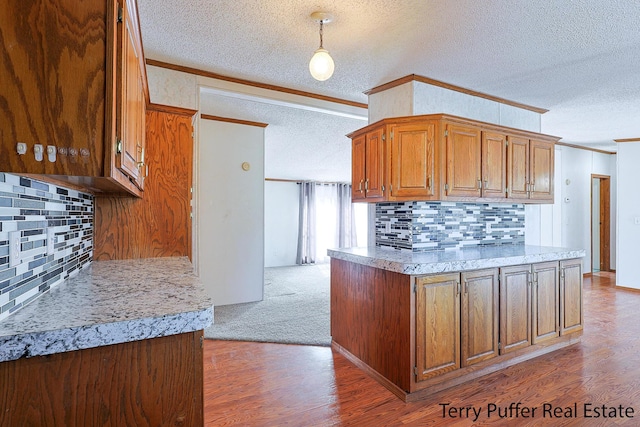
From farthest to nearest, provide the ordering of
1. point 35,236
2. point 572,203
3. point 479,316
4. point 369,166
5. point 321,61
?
point 572,203, point 369,166, point 479,316, point 321,61, point 35,236

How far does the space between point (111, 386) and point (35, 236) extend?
698 millimetres

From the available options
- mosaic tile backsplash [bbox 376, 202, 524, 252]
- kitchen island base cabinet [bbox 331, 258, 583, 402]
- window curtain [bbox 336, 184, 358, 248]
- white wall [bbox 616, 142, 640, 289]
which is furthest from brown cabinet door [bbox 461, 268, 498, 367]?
window curtain [bbox 336, 184, 358, 248]

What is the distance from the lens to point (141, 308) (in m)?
1.13

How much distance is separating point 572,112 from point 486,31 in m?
2.74

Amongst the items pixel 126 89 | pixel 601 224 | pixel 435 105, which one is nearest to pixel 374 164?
pixel 435 105

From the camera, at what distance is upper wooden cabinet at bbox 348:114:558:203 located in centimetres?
282

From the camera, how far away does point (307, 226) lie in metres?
8.75

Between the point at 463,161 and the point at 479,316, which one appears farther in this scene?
the point at 463,161

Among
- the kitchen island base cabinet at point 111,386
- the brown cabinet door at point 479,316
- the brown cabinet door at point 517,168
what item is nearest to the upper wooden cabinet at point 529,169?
the brown cabinet door at point 517,168

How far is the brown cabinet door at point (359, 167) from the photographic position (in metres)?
3.22

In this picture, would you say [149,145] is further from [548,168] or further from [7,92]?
[548,168]

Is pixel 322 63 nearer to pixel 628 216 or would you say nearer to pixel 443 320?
pixel 443 320

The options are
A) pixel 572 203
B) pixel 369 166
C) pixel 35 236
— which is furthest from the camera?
pixel 572 203

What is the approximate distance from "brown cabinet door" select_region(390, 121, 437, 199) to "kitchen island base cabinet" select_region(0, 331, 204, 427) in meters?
2.16
